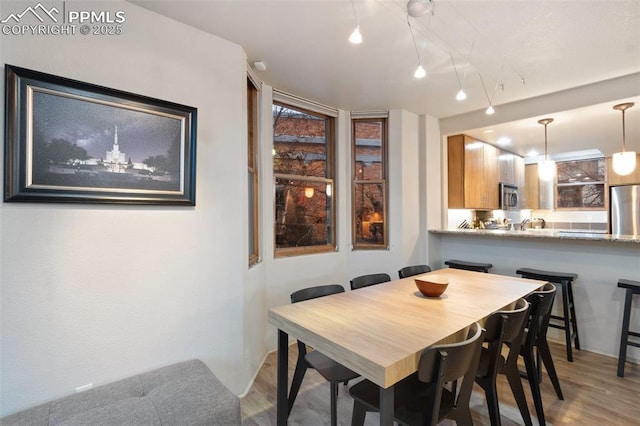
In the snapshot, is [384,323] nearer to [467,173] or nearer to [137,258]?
[137,258]

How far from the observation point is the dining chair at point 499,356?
160 centimetres

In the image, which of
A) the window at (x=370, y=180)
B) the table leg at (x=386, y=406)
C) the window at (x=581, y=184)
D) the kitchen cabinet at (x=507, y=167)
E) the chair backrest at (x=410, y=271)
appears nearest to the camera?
the table leg at (x=386, y=406)

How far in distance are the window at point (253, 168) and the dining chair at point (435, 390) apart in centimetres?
155

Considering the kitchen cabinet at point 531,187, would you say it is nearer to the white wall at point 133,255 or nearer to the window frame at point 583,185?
the window frame at point 583,185

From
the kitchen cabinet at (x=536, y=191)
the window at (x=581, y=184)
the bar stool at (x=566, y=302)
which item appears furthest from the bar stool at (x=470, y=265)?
the window at (x=581, y=184)

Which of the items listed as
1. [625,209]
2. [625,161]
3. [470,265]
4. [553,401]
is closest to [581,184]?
[625,209]

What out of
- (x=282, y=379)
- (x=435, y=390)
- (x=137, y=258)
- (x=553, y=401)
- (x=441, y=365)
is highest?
(x=137, y=258)

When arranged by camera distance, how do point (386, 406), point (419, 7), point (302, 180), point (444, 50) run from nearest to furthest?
point (386, 406), point (419, 7), point (444, 50), point (302, 180)

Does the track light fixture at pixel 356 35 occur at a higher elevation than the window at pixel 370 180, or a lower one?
higher

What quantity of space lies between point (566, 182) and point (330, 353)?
708 cm

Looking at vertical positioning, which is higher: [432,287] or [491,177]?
[491,177]

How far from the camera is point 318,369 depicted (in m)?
1.78

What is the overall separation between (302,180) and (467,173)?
2.39 m

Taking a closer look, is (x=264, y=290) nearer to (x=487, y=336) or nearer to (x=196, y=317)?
(x=196, y=317)
